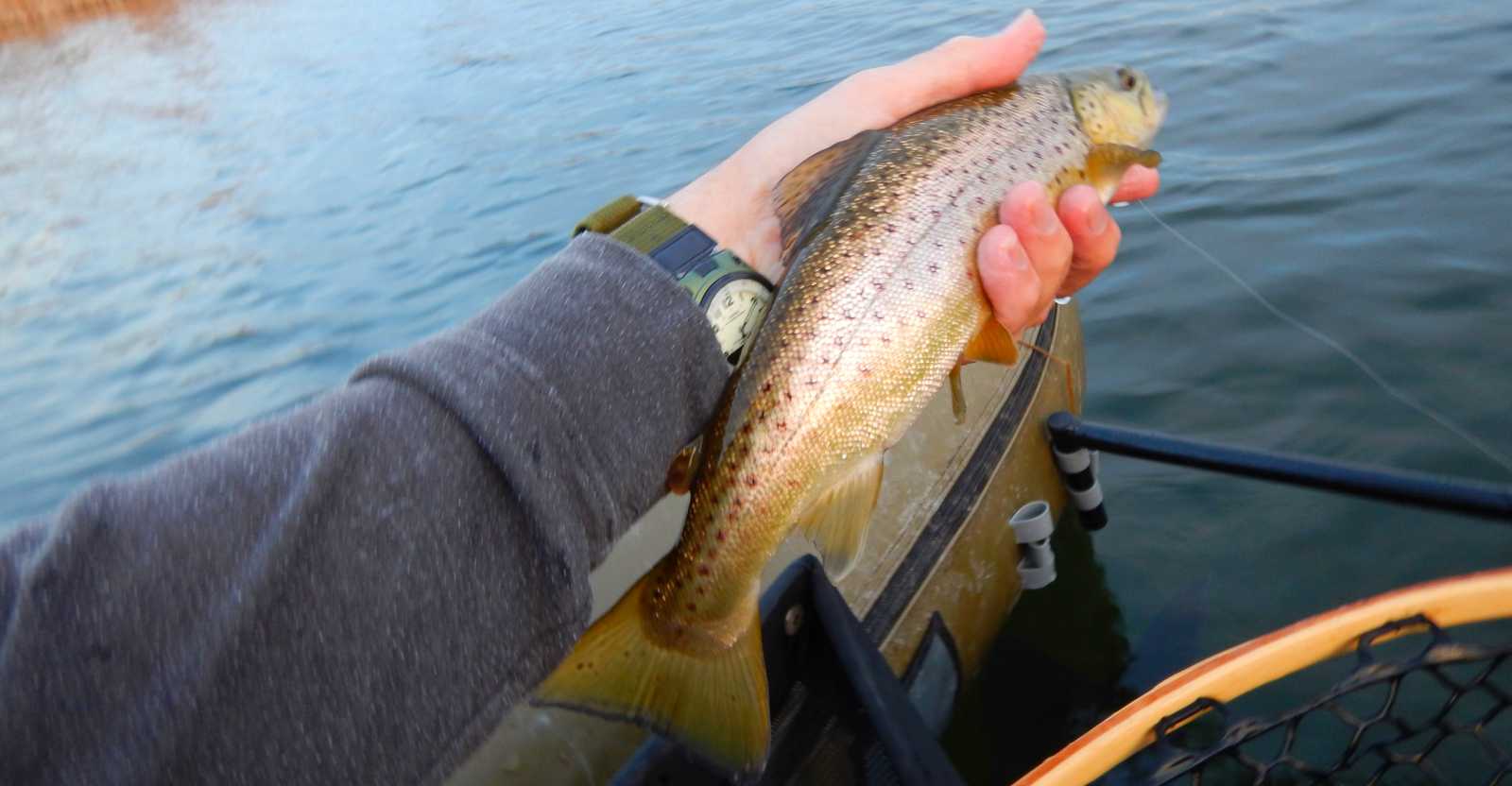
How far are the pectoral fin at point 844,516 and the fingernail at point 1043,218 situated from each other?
0.68m

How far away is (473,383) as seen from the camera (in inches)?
66.6

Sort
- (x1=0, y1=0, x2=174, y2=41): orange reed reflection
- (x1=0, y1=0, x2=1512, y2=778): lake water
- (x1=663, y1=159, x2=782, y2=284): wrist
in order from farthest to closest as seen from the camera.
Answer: (x1=0, y1=0, x2=174, y2=41): orange reed reflection → (x1=0, y1=0, x2=1512, y2=778): lake water → (x1=663, y1=159, x2=782, y2=284): wrist

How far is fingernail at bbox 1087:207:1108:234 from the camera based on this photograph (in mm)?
2273

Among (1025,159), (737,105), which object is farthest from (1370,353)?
(737,105)

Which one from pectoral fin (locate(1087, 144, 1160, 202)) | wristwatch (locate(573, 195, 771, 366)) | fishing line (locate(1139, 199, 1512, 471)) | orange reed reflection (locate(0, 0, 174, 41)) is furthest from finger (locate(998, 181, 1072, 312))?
orange reed reflection (locate(0, 0, 174, 41))

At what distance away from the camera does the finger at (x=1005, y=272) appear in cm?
208

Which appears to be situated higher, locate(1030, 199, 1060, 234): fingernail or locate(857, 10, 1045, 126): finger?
locate(857, 10, 1045, 126): finger

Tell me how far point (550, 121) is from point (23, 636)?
12.5 metres

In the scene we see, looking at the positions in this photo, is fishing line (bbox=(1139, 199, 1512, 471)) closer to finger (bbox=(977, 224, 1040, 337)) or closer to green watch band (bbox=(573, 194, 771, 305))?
finger (bbox=(977, 224, 1040, 337))

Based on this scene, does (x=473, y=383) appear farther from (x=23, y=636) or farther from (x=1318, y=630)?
(x=1318, y=630)

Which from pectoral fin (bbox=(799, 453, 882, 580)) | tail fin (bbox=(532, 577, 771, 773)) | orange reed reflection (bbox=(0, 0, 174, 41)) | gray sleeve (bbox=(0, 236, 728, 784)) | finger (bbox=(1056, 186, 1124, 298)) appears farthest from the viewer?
orange reed reflection (bbox=(0, 0, 174, 41))

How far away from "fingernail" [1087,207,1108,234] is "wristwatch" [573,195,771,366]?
820 mm

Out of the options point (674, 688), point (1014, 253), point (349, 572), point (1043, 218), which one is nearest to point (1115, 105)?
point (1043, 218)

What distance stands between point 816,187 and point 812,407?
0.62 meters
